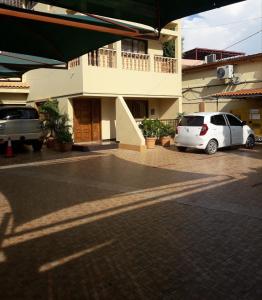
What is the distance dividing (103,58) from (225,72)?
6939 millimetres

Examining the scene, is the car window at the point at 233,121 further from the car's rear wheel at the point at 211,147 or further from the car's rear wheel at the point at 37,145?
the car's rear wheel at the point at 37,145

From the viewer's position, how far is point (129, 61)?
1870cm

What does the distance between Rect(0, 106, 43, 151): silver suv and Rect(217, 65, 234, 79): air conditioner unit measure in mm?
10118

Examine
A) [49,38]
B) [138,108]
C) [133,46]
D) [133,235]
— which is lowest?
[133,235]

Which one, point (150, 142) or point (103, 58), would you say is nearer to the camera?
point (150, 142)

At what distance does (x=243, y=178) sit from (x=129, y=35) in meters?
6.04

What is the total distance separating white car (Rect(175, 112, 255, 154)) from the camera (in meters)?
14.7

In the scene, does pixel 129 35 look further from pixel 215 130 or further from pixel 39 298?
pixel 215 130

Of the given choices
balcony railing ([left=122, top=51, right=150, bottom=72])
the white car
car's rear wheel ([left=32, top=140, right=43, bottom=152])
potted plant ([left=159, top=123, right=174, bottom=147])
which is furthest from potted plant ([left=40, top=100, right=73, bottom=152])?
the white car

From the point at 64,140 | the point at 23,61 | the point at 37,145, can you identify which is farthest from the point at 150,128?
the point at 23,61

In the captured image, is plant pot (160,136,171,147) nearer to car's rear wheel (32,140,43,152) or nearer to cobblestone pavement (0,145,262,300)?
car's rear wheel (32,140,43,152)

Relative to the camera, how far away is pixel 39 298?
3842 millimetres

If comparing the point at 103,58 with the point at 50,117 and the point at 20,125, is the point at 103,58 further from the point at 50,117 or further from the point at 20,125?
the point at 20,125

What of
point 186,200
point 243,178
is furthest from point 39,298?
point 243,178
